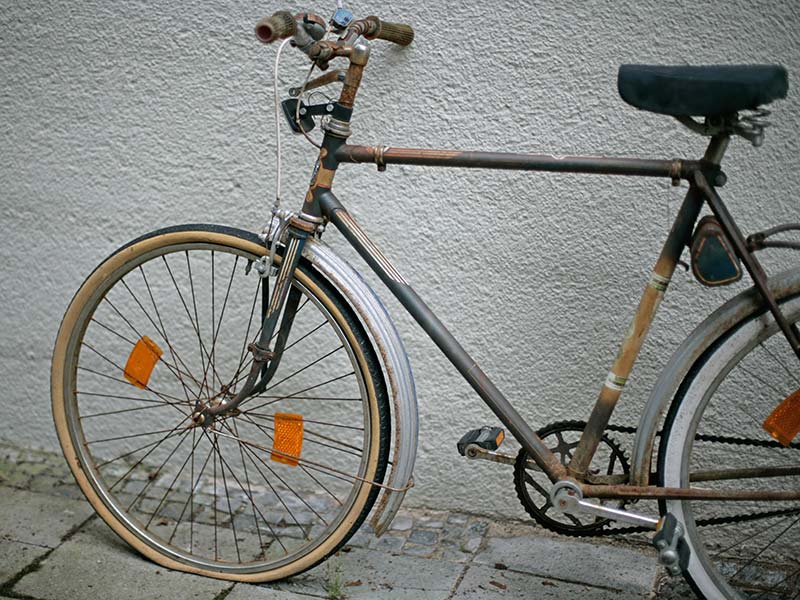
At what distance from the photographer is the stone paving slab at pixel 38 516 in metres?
2.97

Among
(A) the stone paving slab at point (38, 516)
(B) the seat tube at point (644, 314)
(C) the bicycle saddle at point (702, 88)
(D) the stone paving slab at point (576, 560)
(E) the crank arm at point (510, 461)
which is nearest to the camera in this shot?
(C) the bicycle saddle at point (702, 88)

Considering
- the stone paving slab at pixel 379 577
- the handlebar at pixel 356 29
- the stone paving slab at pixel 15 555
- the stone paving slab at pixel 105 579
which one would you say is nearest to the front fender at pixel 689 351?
the stone paving slab at pixel 379 577

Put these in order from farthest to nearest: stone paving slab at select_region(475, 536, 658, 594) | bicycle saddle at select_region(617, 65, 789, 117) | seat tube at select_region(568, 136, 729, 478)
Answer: stone paving slab at select_region(475, 536, 658, 594) → seat tube at select_region(568, 136, 729, 478) → bicycle saddle at select_region(617, 65, 789, 117)

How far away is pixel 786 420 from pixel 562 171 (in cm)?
82

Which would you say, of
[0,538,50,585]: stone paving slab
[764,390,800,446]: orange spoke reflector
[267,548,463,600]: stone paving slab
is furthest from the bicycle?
[0,538,50,585]: stone paving slab

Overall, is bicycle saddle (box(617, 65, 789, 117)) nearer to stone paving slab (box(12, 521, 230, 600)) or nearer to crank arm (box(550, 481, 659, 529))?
crank arm (box(550, 481, 659, 529))

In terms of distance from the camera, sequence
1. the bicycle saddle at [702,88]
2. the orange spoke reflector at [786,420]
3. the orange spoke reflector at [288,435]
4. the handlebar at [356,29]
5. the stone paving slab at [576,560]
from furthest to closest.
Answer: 1. the stone paving slab at [576,560]
2. the orange spoke reflector at [288,435]
3. the orange spoke reflector at [786,420]
4. the handlebar at [356,29]
5. the bicycle saddle at [702,88]

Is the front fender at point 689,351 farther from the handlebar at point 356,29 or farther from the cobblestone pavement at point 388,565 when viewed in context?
the handlebar at point 356,29

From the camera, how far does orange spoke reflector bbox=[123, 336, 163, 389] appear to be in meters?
2.77

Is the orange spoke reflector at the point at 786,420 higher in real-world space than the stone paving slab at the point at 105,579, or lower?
higher

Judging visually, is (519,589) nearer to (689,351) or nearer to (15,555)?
(689,351)

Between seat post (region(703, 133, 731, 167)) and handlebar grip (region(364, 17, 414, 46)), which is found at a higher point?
handlebar grip (region(364, 17, 414, 46))

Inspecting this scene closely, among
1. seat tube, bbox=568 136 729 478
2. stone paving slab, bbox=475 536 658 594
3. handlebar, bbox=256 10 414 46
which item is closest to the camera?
handlebar, bbox=256 10 414 46

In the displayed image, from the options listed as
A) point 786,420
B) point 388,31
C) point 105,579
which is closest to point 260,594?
point 105,579
